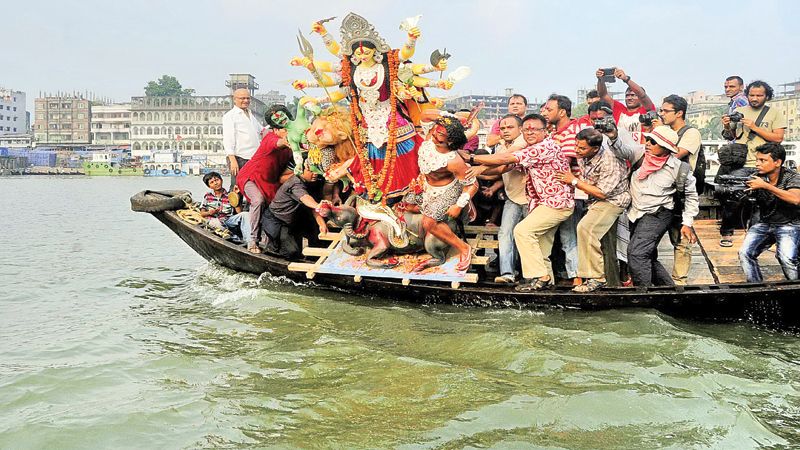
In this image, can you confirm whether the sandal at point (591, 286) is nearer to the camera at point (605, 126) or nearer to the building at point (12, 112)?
the camera at point (605, 126)

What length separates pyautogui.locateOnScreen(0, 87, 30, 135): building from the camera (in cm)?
10750

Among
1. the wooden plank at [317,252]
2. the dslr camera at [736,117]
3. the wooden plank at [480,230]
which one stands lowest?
the wooden plank at [317,252]

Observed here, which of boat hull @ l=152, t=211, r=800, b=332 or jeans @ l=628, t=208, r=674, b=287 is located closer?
boat hull @ l=152, t=211, r=800, b=332

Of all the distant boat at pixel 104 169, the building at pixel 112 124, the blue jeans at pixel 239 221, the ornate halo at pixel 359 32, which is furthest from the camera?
the building at pixel 112 124

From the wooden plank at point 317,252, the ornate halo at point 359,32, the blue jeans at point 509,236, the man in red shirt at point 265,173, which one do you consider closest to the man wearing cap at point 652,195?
the blue jeans at point 509,236

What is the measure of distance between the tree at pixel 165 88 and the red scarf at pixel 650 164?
111m

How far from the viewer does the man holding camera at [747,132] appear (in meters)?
7.19

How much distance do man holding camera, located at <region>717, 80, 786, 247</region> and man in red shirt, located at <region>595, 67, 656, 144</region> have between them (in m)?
0.97

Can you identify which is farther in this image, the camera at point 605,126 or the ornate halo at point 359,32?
the ornate halo at point 359,32

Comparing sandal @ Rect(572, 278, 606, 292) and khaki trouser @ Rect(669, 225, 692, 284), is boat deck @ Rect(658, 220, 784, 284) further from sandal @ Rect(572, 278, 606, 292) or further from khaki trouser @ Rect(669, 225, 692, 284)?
sandal @ Rect(572, 278, 606, 292)

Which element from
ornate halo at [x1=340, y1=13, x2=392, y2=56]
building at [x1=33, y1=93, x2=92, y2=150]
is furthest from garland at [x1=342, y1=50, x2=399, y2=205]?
building at [x1=33, y1=93, x2=92, y2=150]

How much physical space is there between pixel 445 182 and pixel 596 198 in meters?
1.50

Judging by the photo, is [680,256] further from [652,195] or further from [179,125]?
[179,125]

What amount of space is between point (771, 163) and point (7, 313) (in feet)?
30.3
